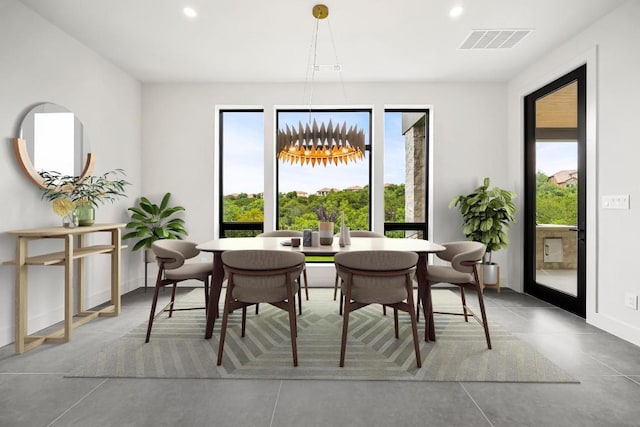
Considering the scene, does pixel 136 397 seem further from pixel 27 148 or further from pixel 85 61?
pixel 85 61

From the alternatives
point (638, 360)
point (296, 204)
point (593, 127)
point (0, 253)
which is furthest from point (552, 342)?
point (0, 253)

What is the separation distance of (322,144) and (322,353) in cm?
178

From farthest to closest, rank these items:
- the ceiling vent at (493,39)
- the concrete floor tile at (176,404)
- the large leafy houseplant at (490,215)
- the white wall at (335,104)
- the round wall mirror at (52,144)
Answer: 1. the white wall at (335,104)
2. the large leafy houseplant at (490,215)
3. the ceiling vent at (493,39)
4. the round wall mirror at (52,144)
5. the concrete floor tile at (176,404)

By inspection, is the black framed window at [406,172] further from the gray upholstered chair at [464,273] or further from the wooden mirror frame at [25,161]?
the wooden mirror frame at [25,161]

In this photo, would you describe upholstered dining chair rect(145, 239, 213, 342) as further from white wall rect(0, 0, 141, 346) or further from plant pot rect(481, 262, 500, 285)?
plant pot rect(481, 262, 500, 285)

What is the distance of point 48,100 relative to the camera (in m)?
3.30

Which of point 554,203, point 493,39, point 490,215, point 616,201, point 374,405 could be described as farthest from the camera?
point 490,215

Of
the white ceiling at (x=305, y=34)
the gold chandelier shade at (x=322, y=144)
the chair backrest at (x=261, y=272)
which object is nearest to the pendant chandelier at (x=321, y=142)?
the gold chandelier shade at (x=322, y=144)

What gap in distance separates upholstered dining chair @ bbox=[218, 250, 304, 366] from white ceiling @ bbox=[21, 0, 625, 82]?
2.26m

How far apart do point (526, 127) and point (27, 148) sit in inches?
222

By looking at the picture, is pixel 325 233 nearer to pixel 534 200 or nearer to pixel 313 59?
pixel 313 59

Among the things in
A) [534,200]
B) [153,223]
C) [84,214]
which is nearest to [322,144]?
[84,214]

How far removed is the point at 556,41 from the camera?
146 inches

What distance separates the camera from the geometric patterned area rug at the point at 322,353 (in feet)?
7.60
